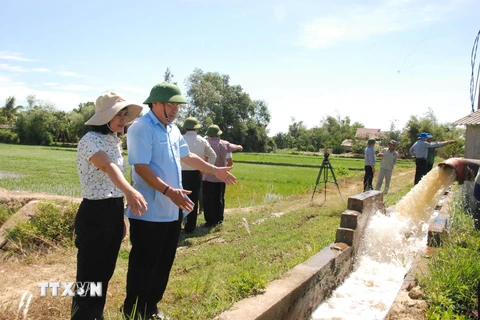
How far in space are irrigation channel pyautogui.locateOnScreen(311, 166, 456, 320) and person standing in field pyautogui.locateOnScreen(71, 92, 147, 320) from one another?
202cm

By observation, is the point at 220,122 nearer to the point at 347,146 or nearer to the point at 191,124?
the point at 347,146

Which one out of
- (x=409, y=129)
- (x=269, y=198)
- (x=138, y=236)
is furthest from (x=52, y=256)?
(x=409, y=129)

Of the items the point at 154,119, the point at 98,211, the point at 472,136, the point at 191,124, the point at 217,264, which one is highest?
the point at 472,136

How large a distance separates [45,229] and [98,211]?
152 inches

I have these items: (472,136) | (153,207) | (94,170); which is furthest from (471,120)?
(94,170)

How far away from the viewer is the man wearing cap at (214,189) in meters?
7.18

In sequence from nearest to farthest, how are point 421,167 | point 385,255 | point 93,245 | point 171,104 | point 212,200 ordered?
1. point 93,245
2. point 171,104
3. point 385,255
4. point 212,200
5. point 421,167

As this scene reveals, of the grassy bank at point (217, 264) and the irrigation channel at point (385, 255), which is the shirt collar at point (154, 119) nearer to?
the grassy bank at point (217, 264)

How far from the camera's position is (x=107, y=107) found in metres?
2.92

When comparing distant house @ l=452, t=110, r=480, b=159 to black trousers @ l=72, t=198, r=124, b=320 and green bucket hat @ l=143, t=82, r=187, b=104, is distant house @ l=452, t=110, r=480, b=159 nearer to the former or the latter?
green bucket hat @ l=143, t=82, r=187, b=104

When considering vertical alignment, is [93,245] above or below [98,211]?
below

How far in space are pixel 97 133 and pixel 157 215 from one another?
29.7 inches

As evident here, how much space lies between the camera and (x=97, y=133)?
2.86 metres

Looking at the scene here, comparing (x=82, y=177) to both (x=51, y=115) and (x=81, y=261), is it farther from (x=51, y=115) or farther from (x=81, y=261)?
(x=51, y=115)
